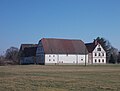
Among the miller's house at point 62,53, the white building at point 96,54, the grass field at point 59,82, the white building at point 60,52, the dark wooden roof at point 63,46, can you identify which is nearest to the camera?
the grass field at point 59,82

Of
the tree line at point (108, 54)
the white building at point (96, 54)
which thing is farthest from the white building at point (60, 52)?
the tree line at point (108, 54)

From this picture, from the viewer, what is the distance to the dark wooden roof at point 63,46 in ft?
367

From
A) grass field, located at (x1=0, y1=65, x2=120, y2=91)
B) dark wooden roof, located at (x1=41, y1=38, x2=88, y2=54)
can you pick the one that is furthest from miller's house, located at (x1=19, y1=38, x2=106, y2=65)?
grass field, located at (x1=0, y1=65, x2=120, y2=91)

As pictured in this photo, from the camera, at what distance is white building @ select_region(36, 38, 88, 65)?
110250mm

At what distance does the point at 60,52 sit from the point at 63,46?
4.20 m

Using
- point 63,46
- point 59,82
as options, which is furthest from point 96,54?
point 59,82

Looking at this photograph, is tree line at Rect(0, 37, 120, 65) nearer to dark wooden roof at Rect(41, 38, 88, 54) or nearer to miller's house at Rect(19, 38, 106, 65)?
miller's house at Rect(19, 38, 106, 65)

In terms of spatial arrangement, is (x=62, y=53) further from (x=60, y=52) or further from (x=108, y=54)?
(x=108, y=54)

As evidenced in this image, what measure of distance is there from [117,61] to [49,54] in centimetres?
3315

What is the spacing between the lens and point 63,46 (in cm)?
11562

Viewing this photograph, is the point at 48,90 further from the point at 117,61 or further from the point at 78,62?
the point at 117,61

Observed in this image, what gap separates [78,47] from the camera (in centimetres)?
11731

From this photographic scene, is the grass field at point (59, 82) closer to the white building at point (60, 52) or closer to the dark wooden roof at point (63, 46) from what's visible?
the white building at point (60, 52)

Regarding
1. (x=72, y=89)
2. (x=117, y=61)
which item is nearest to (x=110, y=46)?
(x=117, y=61)
